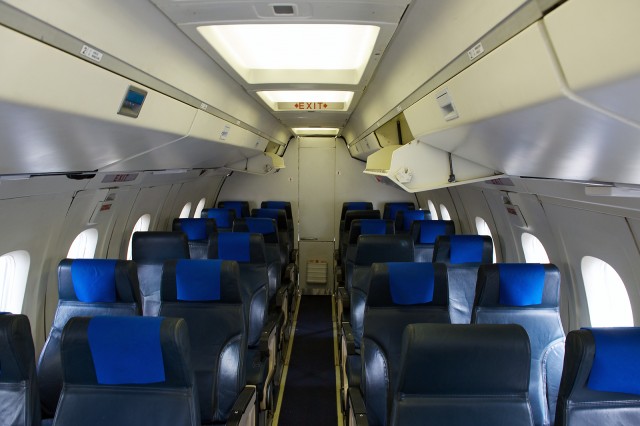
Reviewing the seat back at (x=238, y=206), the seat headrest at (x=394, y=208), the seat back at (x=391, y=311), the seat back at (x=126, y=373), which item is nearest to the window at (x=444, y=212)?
the seat headrest at (x=394, y=208)

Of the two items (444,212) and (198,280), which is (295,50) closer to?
(198,280)

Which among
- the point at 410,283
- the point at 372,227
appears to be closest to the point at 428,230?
the point at 372,227

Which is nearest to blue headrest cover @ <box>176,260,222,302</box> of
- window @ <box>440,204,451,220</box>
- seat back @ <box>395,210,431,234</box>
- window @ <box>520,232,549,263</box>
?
window @ <box>520,232,549,263</box>

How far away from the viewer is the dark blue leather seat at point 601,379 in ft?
6.18

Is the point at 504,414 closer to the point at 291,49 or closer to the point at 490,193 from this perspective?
the point at 291,49

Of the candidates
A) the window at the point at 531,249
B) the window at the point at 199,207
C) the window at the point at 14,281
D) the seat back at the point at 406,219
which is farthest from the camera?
the window at the point at 199,207

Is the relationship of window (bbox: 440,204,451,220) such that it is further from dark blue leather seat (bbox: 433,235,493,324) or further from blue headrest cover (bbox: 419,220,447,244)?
dark blue leather seat (bbox: 433,235,493,324)

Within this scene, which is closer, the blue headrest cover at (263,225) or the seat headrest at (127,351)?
the seat headrest at (127,351)

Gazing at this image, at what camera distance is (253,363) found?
3996mm

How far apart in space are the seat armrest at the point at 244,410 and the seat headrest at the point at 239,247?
6.41 feet

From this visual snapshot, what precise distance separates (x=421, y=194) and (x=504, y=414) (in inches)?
314

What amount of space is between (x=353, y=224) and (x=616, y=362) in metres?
4.68

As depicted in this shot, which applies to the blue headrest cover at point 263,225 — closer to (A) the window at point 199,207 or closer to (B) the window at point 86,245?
(B) the window at point 86,245

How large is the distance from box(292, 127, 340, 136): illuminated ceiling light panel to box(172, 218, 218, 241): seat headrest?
353 centimetres
